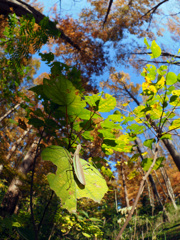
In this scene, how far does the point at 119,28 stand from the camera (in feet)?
22.3

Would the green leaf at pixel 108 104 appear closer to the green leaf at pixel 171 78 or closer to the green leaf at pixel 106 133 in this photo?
the green leaf at pixel 106 133

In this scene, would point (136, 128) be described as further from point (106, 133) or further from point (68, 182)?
point (68, 182)

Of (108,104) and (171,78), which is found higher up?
(171,78)

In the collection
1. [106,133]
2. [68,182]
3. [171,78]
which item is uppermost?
[171,78]

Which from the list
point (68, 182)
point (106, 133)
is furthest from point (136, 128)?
point (68, 182)

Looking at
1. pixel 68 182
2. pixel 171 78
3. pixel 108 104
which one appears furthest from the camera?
pixel 171 78

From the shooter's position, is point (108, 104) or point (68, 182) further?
point (108, 104)

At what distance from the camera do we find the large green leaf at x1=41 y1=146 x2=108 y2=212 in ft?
0.76

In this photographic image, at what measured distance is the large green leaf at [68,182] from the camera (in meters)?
0.23

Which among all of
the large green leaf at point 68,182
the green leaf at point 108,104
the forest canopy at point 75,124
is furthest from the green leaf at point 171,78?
the large green leaf at point 68,182

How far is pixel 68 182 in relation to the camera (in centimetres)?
25

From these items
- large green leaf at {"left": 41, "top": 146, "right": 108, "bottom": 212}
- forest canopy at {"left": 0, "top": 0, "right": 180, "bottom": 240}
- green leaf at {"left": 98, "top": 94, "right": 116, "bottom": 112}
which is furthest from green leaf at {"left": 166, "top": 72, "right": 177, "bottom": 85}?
large green leaf at {"left": 41, "top": 146, "right": 108, "bottom": 212}

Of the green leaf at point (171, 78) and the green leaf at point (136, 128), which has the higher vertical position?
the green leaf at point (171, 78)

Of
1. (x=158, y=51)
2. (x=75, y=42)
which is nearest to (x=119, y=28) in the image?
(x=75, y=42)
